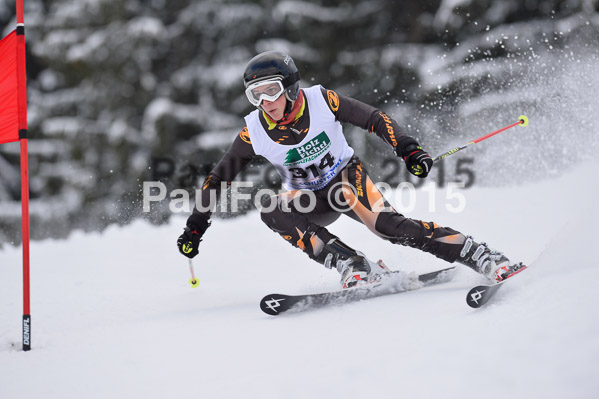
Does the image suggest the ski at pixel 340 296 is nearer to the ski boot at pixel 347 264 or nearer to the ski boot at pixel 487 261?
the ski boot at pixel 347 264

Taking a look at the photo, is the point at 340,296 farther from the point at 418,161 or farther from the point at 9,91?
the point at 9,91

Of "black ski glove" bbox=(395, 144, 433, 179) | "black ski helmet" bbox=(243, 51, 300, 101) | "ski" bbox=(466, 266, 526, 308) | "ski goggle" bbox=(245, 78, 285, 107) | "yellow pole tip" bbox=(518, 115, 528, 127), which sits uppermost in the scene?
"black ski helmet" bbox=(243, 51, 300, 101)

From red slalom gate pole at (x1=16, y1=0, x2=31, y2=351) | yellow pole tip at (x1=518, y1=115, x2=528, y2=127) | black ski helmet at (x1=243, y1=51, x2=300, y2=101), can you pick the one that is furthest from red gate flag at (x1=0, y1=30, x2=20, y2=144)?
yellow pole tip at (x1=518, y1=115, x2=528, y2=127)

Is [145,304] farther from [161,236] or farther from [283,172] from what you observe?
[161,236]

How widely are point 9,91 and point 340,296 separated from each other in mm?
2283

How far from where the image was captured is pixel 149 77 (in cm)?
940

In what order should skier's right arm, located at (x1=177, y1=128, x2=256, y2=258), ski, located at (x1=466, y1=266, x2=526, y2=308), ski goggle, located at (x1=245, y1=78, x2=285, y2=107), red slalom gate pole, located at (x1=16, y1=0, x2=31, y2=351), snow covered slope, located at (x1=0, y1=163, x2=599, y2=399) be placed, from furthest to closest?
skier's right arm, located at (x1=177, y1=128, x2=256, y2=258)
ski goggle, located at (x1=245, y1=78, x2=285, y2=107)
red slalom gate pole, located at (x1=16, y1=0, x2=31, y2=351)
ski, located at (x1=466, y1=266, x2=526, y2=308)
snow covered slope, located at (x1=0, y1=163, x2=599, y2=399)

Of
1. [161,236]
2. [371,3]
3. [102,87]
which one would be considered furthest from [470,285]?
[102,87]

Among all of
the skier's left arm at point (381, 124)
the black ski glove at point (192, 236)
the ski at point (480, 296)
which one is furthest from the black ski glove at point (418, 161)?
the black ski glove at point (192, 236)

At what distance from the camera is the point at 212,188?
3.37m

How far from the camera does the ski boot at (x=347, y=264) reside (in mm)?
3143

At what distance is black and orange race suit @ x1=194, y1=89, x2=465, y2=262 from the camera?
122 inches

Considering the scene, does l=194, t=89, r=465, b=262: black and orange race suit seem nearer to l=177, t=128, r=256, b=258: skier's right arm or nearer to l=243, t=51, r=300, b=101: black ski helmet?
l=177, t=128, r=256, b=258: skier's right arm

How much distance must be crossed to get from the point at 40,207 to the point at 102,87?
242 centimetres
